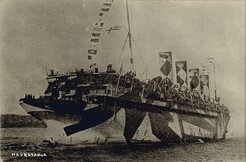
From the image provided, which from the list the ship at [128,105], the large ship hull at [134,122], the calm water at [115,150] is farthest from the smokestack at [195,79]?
the calm water at [115,150]

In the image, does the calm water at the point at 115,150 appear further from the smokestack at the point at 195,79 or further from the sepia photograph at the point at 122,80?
the smokestack at the point at 195,79

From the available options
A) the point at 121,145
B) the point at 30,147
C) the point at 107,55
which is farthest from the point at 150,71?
the point at 30,147

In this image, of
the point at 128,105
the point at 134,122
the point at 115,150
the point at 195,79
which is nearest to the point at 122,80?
the point at 128,105

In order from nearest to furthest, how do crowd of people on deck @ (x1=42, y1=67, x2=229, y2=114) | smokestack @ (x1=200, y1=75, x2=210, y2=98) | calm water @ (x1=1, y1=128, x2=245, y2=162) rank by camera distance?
calm water @ (x1=1, y1=128, x2=245, y2=162)
crowd of people on deck @ (x1=42, y1=67, x2=229, y2=114)
smokestack @ (x1=200, y1=75, x2=210, y2=98)

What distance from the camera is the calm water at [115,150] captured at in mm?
2979

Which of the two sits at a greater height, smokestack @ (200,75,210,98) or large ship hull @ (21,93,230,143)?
smokestack @ (200,75,210,98)

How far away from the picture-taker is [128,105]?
325cm

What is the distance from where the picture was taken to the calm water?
9.77 feet

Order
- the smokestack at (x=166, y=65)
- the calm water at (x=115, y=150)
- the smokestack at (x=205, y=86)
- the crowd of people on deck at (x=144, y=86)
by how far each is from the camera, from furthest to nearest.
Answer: the smokestack at (x=205, y=86) → the smokestack at (x=166, y=65) → the crowd of people on deck at (x=144, y=86) → the calm water at (x=115, y=150)

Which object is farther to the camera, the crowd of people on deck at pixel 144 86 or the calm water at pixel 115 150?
the crowd of people on deck at pixel 144 86

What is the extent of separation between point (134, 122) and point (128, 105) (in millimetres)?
117

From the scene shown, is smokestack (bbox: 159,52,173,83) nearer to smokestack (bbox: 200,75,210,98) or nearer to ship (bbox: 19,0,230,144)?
ship (bbox: 19,0,230,144)

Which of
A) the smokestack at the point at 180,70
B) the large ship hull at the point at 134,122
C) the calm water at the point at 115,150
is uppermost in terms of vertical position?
the smokestack at the point at 180,70

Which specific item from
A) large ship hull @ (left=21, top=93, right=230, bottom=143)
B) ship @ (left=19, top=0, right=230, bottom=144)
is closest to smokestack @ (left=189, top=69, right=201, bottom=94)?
ship @ (left=19, top=0, right=230, bottom=144)
